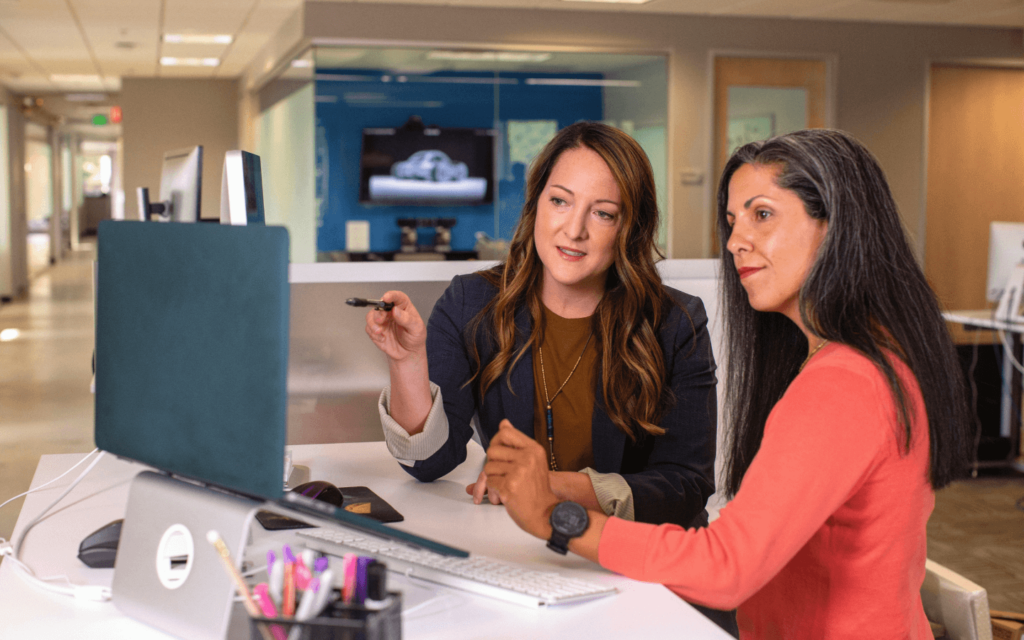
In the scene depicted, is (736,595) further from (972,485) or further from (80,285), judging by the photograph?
(80,285)

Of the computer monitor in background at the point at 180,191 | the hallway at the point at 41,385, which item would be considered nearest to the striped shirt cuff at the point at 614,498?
the computer monitor in background at the point at 180,191

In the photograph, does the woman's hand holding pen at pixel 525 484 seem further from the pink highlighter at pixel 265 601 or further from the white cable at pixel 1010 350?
the white cable at pixel 1010 350

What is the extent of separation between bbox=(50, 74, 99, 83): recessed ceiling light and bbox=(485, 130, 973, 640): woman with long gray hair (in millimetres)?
12556

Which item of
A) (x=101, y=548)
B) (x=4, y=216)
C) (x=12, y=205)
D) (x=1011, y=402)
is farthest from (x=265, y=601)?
(x=12, y=205)

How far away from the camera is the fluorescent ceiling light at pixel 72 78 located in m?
11.9

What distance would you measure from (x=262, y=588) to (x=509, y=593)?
15.2 inches

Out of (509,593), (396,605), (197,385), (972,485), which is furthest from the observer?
(972,485)

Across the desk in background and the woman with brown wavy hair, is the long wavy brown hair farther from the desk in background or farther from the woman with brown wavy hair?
the desk in background

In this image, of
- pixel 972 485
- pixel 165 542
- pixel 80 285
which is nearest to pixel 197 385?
pixel 165 542

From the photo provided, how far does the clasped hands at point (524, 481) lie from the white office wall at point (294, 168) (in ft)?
17.2

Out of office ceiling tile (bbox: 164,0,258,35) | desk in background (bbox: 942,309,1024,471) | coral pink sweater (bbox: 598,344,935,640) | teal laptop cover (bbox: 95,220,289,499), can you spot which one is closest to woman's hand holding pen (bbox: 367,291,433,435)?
teal laptop cover (bbox: 95,220,289,499)

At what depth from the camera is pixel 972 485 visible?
15.1 ft

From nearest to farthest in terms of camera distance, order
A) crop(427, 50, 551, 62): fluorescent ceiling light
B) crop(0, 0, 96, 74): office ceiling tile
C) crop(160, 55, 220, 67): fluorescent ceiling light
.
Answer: crop(427, 50, 551, 62): fluorescent ceiling light
crop(0, 0, 96, 74): office ceiling tile
crop(160, 55, 220, 67): fluorescent ceiling light

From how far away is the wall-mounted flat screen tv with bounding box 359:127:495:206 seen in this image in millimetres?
7016
